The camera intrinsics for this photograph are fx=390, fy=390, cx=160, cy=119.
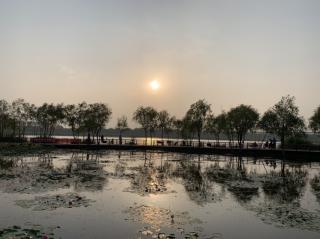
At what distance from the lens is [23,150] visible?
69.2 m

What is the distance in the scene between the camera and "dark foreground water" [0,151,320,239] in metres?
18.1

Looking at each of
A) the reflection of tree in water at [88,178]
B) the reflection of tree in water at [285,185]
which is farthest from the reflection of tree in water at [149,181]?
the reflection of tree in water at [285,185]

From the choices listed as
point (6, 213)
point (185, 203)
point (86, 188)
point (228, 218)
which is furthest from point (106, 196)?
point (228, 218)

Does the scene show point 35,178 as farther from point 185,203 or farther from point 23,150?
point 23,150

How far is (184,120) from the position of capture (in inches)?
4114

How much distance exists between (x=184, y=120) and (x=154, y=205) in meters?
81.3

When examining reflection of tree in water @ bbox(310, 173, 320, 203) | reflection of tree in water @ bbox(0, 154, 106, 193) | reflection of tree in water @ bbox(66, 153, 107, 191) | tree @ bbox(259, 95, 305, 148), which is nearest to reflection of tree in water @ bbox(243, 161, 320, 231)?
reflection of tree in water @ bbox(310, 173, 320, 203)

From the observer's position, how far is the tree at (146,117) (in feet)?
365

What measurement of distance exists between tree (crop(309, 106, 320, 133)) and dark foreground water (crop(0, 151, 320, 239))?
A: 4052cm

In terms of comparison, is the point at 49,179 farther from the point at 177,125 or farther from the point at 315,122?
the point at 177,125

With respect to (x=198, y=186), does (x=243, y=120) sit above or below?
above

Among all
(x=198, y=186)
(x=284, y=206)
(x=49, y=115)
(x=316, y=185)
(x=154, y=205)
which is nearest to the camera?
(x=154, y=205)

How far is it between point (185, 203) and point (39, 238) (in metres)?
11.3

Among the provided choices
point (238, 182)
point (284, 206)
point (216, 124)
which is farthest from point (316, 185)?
point (216, 124)
